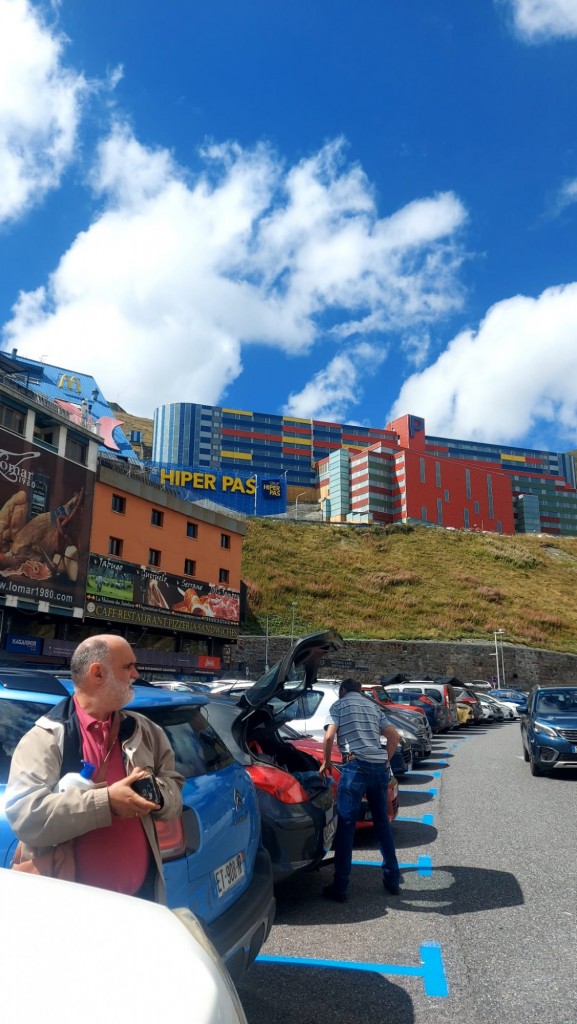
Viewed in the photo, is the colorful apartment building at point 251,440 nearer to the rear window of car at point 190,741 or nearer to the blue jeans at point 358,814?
the blue jeans at point 358,814

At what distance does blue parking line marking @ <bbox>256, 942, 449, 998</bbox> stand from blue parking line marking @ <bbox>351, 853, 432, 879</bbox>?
1.84 m

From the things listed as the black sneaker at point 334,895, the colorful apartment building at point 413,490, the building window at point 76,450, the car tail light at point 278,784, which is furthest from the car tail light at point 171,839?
the colorful apartment building at point 413,490

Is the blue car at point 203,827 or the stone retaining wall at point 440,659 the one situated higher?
the stone retaining wall at point 440,659

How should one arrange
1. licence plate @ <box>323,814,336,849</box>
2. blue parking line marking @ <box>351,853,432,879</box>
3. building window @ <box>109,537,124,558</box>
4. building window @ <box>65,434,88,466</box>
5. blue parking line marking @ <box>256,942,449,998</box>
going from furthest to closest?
building window @ <box>109,537,124,558</box>, building window @ <box>65,434,88,466</box>, blue parking line marking @ <box>351,853,432,879</box>, licence plate @ <box>323,814,336,849</box>, blue parking line marking @ <box>256,942,449,998</box>

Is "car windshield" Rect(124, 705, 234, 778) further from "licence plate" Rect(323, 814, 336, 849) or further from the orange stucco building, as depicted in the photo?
the orange stucco building

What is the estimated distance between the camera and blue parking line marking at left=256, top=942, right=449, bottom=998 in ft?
13.1

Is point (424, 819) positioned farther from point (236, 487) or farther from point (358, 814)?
point (236, 487)

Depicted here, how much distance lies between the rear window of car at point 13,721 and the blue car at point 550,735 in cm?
1027

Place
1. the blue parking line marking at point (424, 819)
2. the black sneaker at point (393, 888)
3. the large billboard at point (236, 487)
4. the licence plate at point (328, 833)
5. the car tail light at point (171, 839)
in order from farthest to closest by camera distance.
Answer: the large billboard at point (236, 487) → the blue parking line marking at point (424, 819) → the black sneaker at point (393, 888) → the licence plate at point (328, 833) → the car tail light at point (171, 839)

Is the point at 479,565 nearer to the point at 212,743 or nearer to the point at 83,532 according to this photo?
the point at 83,532

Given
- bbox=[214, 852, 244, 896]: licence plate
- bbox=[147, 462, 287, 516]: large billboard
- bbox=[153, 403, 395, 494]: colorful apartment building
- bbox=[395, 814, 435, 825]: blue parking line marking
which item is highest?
bbox=[153, 403, 395, 494]: colorful apartment building

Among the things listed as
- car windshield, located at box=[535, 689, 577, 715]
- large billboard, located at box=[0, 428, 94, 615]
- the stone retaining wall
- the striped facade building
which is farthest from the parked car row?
the striped facade building

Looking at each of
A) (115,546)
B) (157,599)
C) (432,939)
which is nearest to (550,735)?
(432,939)

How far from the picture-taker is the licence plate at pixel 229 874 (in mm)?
3311
